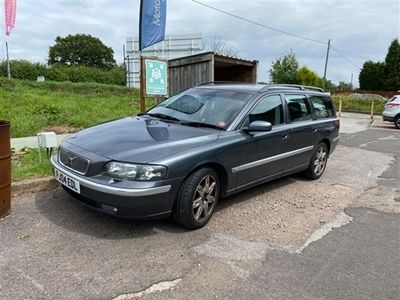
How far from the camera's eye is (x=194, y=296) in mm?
2682

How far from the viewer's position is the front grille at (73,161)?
3495mm

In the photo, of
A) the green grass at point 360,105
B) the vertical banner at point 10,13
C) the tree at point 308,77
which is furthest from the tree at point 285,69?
the vertical banner at point 10,13

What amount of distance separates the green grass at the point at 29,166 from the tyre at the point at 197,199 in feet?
7.48

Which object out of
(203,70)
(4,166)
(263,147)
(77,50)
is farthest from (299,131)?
(77,50)

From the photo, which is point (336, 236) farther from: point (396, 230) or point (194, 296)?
point (194, 296)

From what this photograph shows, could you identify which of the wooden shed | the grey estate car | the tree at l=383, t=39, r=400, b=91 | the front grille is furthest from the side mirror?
the tree at l=383, t=39, r=400, b=91

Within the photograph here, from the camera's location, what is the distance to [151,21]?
22.6 ft

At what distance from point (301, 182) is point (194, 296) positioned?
3803mm

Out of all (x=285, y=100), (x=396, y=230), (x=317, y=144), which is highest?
(x=285, y=100)

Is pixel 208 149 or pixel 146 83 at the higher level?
pixel 146 83

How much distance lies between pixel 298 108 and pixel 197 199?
266 centimetres

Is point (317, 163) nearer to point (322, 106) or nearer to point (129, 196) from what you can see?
point (322, 106)

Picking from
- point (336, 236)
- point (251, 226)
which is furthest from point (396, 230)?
point (251, 226)

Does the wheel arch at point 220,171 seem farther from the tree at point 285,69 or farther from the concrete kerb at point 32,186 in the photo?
the tree at point 285,69
